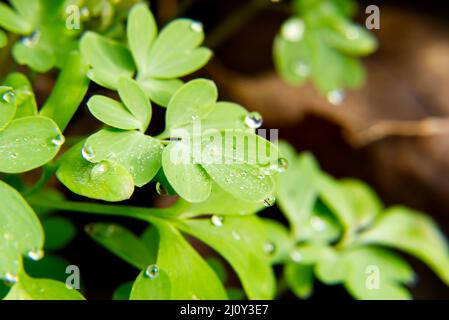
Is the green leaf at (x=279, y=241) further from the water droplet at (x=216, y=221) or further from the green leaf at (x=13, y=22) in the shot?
the green leaf at (x=13, y=22)

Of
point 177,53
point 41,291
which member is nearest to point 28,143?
point 41,291

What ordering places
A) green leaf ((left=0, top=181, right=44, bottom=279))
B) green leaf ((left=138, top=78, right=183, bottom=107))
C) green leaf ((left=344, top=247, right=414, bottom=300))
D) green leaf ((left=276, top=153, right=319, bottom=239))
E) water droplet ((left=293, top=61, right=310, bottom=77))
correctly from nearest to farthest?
1. green leaf ((left=0, top=181, right=44, bottom=279))
2. green leaf ((left=138, top=78, right=183, bottom=107))
3. green leaf ((left=344, top=247, right=414, bottom=300))
4. green leaf ((left=276, top=153, right=319, bottom=239))
5. water droplet ((left=293, top=61, right=310, bottom=77))

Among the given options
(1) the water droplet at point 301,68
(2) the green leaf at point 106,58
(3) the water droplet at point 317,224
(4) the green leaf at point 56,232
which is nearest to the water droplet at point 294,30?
(1) the water droplet at point 301,68

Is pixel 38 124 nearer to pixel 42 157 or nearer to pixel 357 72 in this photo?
pixel 42 157

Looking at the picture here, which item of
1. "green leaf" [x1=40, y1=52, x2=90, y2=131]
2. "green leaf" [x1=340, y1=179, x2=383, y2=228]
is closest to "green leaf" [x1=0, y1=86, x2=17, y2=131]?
"green leaf" [x1=40, y1=52, x2=90, y2=131]

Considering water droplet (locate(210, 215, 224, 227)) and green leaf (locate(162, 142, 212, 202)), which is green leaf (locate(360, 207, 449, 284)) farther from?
green leaf (locate(162, 142, 212, 202))

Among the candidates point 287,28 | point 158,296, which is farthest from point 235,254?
point 287,28

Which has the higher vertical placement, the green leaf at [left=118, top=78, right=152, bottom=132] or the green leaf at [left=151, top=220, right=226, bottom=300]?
the green leaf at [left=118, top=78, right=152, bottom=132]
